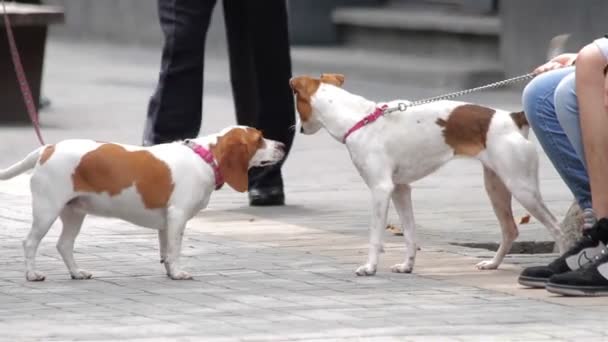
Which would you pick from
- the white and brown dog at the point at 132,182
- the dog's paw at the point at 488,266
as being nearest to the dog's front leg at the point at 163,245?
the white and brown dog at the point at 132,182

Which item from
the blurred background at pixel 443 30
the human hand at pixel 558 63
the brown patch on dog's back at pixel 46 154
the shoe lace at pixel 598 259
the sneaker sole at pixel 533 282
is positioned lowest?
the blurred background at pixel 443 30

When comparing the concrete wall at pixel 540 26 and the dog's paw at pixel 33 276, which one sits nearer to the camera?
the dog's paw at pixel 33 276

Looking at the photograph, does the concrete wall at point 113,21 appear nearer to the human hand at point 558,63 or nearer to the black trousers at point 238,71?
the black trousers at point 238,71

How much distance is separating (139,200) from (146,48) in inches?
534

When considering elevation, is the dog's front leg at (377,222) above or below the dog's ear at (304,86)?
below

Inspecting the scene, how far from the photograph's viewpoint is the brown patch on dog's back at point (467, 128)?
6227 mm

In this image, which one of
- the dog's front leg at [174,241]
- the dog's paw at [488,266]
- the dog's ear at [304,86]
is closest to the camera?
the dog's front leg at [174,241]

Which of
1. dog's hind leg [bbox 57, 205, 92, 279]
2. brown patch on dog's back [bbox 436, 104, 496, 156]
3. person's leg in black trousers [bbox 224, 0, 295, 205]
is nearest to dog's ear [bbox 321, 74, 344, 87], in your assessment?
brown patch on dog's back [bbox 436, 104, 496, 156]

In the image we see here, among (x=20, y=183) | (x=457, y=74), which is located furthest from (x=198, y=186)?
(x=457, y=74)

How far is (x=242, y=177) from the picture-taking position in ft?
20.8

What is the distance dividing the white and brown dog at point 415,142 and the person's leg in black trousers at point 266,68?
1.80 meters

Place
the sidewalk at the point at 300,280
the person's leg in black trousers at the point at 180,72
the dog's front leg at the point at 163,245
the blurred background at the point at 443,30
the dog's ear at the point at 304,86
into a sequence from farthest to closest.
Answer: the blurred background at the point at 443,30, the person's leg in black trousers at the point at 180,72, the dog's ear at the point at 304,86, the dog's front leg at the point at 163,245, the sidewalk at the point at 300,280

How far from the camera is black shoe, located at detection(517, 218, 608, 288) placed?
5973mm

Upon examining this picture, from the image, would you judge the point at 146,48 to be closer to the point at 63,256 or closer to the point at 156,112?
the point at 156,112
